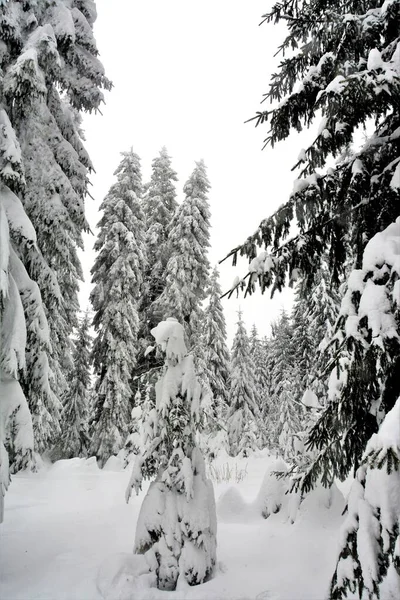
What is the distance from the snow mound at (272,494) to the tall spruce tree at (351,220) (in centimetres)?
462

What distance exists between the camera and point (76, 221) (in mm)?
9117

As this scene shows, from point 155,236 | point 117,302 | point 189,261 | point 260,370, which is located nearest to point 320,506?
point 189,261

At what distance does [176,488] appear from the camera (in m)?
5.34

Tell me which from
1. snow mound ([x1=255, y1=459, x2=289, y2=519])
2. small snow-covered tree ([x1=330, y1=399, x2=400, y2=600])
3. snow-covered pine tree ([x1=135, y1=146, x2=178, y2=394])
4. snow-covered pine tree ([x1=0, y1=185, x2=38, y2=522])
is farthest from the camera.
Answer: snow-covered pine tree ([x1=135, y1=146, x2=178, y2=394])

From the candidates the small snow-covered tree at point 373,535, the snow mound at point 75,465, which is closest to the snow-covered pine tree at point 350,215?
the small snow-covered tree at point 373,535

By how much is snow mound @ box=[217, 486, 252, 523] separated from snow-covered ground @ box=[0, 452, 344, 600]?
21 mm

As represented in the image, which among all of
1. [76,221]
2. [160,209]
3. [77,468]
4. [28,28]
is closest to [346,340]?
[76,221]

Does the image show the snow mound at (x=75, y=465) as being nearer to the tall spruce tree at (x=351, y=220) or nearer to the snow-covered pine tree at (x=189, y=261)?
the snow-covered pine tree at (x=189, y=261)

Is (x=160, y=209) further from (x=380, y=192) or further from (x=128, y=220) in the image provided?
(x=380, y=192)

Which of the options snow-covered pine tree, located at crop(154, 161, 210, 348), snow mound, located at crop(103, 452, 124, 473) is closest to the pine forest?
snow mound, located at crop(103, 452, 124, 473)

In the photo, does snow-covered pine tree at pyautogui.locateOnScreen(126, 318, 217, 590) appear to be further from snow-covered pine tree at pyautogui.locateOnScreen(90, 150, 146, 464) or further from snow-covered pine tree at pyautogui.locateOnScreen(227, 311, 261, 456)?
snow-covered pine tree at pyautogui.locateOnScreen(227, 311, 261, 456)

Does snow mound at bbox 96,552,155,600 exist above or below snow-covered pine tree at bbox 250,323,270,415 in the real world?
below

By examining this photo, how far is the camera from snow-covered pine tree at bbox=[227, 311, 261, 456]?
2555 centimetres

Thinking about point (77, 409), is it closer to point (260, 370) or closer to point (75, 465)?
point (75, 465)
